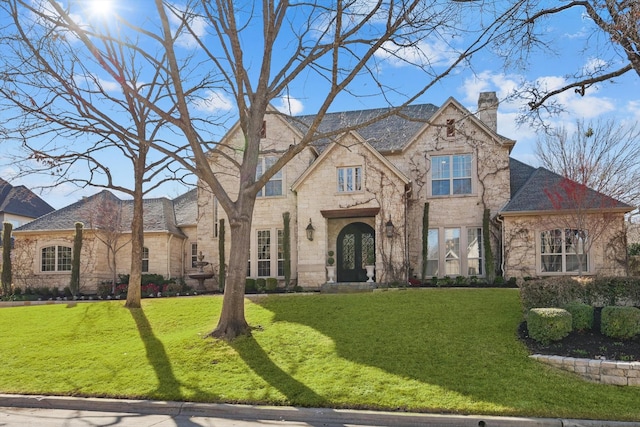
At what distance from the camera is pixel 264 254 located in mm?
23578

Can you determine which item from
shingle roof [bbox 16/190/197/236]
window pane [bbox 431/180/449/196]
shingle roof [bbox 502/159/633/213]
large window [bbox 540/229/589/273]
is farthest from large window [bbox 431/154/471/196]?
shingle roof [bbox 16/190/197/236]

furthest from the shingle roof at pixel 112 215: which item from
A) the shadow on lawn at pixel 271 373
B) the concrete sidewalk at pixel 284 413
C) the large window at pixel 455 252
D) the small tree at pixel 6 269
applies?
the concrete sidewalk at pixel 284 413

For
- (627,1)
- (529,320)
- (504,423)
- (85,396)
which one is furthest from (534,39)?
(85,396)

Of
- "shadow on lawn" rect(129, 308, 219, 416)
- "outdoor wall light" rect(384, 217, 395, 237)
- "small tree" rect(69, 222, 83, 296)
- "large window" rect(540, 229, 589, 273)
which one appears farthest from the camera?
"small tree" rect(69, 222, 83, 296)

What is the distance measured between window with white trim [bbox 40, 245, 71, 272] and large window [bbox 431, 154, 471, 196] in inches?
716

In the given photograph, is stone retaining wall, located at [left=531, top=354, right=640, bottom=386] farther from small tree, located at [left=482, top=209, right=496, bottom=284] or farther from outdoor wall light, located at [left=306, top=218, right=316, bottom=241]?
outdoor wall light, located at [left=306, top=218, right=316, bottom=241]

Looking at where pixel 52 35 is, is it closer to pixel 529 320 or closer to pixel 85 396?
pixel 85 396

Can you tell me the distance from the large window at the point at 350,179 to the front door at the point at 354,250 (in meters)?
1.64

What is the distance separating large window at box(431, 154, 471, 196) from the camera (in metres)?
22.4

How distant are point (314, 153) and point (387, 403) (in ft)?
56.6

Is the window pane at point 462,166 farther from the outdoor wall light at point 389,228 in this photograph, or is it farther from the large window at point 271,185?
the large window at point 271,185

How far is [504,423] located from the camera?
24.0ft

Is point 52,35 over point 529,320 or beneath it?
over

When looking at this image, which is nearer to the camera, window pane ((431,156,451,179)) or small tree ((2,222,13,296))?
window pane ((431,156,451,179))
